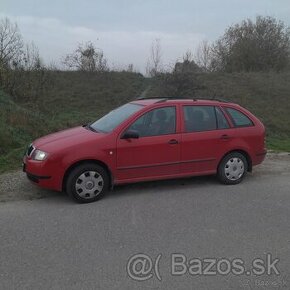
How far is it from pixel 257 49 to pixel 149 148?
22390mm

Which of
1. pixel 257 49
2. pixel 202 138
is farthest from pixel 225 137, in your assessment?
pixel 257 49

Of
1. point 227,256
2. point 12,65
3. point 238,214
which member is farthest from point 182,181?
point 12,65

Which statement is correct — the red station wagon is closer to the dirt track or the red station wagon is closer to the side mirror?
the side mirror

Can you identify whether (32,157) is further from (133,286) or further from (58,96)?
(58,96)

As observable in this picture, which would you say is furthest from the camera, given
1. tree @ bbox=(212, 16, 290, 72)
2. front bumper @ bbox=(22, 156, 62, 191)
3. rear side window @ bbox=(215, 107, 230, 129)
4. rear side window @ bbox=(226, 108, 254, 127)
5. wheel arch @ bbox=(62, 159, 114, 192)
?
tree @ bbox=(212, 16, 290, 72)

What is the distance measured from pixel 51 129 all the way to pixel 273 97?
39.7 ft

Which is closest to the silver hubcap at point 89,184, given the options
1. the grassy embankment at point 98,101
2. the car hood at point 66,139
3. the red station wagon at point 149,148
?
the red station wagon at point 149,148

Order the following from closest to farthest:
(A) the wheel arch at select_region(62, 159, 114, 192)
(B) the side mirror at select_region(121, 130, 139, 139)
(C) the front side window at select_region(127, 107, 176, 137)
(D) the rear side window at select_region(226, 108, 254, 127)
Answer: (A) the wheel arch at select_region(62, 159, 114, 192) → (B) the side mirror at select_region(121, 130, 139, 139) → (C) the front side window at select_region(127, 107, 176, 137) → (D) the rear side window at select_region(226, 108, 254, 127)

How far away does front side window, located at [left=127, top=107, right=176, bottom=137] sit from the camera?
692 cm

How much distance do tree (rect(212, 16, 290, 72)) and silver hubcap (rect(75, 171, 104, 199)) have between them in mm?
22113

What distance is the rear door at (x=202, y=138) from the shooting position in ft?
23.6

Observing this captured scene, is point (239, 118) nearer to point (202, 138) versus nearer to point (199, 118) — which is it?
point (199, 118)

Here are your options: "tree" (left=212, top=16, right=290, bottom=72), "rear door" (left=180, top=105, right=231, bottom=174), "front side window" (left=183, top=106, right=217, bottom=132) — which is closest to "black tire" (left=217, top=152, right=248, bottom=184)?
"rear door" (left=180, top=105, right=231, bottom=174)

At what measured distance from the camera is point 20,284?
12.8 ft
